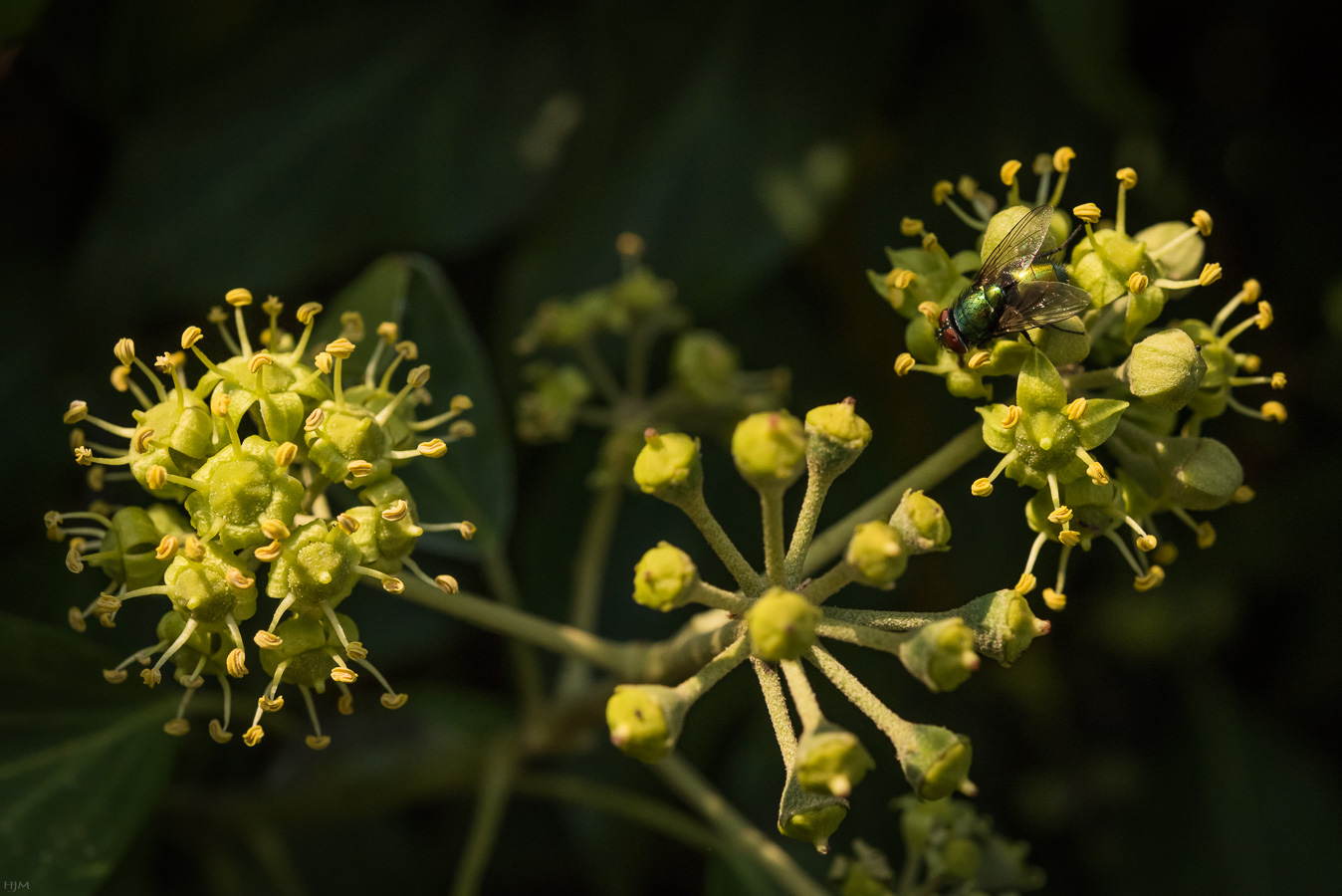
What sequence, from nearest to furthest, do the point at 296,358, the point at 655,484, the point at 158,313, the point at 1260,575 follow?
the point at 655,484 < the point at 296,358 < the point at 158,313 < the point at 1260,575

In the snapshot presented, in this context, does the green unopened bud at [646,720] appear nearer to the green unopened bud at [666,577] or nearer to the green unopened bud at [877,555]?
the green unopened bud at [666,577]

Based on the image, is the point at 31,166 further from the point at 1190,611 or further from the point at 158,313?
the point at 1190,611

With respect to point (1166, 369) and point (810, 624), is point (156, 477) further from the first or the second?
point (1166, 369)

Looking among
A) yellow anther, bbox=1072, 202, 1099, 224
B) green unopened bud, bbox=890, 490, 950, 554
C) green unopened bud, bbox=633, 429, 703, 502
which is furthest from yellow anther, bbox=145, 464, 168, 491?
yellow anther, bbox=1072, 202, 1099, 224

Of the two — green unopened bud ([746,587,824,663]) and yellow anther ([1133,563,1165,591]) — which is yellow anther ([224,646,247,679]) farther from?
yellow anther ([1133,563,1165,591])

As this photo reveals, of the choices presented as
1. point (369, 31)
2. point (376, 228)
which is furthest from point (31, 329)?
point (369, 31)

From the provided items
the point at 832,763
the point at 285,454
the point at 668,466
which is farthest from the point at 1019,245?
the point at 285,454
